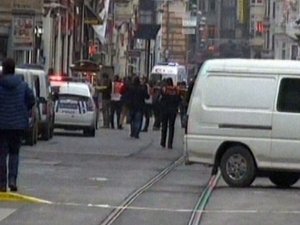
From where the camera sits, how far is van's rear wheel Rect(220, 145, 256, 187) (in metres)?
22.6

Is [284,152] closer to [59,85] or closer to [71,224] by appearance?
[71,224]

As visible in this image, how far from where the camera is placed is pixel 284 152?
73.3ft

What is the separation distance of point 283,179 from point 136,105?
19.1 meters

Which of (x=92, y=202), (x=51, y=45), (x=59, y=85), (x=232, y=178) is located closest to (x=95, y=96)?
(x=59, y=85)

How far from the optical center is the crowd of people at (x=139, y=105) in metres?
36.2

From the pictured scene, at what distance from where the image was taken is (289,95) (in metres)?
22.5

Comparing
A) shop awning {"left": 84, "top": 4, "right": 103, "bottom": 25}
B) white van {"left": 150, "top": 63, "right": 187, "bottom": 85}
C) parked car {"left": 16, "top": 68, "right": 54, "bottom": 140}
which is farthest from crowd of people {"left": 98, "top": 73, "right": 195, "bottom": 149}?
white van {"left": 150, "top": 63, "right": 187, "bottom": 85}

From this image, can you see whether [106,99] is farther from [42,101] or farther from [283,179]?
[283,179]

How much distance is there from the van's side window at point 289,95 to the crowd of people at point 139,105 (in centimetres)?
1243

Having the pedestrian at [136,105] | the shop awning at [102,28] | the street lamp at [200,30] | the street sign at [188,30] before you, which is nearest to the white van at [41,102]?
the pedestrian at [136,105]

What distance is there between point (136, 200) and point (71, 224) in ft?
11.6

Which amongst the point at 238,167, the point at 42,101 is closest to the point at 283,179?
the point at 238,167

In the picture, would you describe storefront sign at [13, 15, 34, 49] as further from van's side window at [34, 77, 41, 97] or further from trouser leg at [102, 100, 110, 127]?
van's side window at [34, 77, 41, 97]

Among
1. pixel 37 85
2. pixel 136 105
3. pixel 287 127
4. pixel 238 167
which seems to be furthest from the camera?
pixel 136 105
